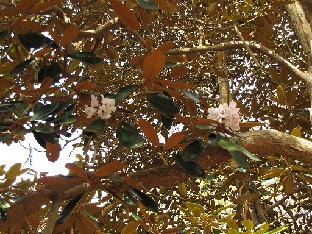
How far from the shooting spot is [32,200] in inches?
58.5

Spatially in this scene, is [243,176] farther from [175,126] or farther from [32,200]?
[32,200]

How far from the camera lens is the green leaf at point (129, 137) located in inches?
49.0

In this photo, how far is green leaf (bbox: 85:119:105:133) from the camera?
4.24 ft

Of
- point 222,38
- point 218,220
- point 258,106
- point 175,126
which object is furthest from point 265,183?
point 222,38

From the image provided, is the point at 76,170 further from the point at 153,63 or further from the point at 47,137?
the point at 153,63

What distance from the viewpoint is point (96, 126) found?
1315 millimetres

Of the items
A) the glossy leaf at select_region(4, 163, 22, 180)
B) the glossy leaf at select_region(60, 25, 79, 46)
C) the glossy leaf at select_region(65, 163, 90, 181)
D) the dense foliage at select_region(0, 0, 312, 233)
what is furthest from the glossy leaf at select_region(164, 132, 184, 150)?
the glossy leaf at select_region(4, 163, 22, 180)

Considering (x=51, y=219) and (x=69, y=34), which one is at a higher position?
(x=69, y=34)

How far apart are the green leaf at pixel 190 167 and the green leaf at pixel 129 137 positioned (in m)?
0.17

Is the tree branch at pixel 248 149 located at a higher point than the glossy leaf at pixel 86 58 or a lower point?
lower

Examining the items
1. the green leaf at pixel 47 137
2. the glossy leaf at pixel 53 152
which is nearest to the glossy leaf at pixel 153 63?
the green leaf at pixel 47 137

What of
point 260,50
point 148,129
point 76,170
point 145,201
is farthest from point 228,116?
point 260,50

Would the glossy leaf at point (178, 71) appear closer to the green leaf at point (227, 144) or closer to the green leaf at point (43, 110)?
the green leaf at point (227, 144)

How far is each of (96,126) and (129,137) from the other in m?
0.11
